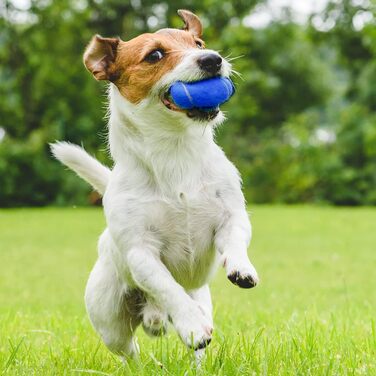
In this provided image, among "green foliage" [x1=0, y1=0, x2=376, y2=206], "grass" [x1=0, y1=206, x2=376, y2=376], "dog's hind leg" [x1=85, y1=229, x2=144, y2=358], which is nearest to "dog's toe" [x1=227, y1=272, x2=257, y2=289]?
"grass" [x1=0, y1=206, x2=376, y2=376]

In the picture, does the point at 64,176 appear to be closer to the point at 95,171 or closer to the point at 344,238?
the point at 344,238

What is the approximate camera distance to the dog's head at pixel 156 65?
11.9 feet

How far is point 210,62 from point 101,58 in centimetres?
73

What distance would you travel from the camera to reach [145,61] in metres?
3.87

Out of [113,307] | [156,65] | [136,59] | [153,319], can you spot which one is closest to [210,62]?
[156,65]

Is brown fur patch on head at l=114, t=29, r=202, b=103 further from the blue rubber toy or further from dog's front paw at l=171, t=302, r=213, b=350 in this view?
dog's front paw at l=171, t=302, r=213, b=350

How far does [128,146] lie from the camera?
3.89 meters

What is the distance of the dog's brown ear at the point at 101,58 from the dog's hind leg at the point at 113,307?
0.99 m

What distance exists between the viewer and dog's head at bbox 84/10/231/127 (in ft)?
11.9

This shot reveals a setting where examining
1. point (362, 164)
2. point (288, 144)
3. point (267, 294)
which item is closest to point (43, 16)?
point (288, 144)

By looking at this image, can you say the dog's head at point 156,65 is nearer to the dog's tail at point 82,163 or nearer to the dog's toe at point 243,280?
the dog's tail at point 82,163

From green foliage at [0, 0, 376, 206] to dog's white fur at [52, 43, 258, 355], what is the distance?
19.2 metres

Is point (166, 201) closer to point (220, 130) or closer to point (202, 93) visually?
point (202, 93)

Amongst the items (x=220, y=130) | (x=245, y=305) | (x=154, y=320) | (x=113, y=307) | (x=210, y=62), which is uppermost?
(x=210, y=62)
